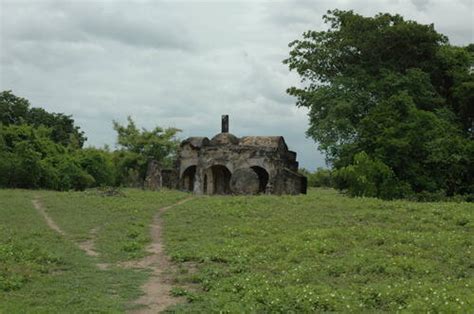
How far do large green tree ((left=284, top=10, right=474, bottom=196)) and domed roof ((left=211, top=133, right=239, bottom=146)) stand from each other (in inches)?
196

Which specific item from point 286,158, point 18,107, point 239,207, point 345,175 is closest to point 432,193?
point 345,175

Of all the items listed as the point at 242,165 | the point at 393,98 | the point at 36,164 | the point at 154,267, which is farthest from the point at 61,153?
the point at 154,267

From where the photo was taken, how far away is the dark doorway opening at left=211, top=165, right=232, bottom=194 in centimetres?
3900

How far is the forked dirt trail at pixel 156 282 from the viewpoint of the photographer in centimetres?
1112

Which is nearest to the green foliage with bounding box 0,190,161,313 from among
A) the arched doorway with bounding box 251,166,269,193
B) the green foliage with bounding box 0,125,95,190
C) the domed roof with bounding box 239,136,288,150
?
the arched doorway with bounding box 251,166,269,193

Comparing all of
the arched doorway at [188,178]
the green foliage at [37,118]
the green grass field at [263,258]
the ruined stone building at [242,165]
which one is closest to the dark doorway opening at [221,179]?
the ruined stone building at [242,165]

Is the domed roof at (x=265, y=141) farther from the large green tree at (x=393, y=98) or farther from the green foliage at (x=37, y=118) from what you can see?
the green foliage at (x=37, y=118)

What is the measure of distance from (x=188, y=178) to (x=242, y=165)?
7.00 metres

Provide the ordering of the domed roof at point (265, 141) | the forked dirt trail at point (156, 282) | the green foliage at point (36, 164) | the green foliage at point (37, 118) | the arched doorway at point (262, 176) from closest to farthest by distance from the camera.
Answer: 1. the forked dirt trail at point (156, 282)
2. the arched doorway at point (262, 176)
3. the domed roof at point (265, 141)
4. the green foliage at point (36, 164)
5. the green foliage at point (37, 118)

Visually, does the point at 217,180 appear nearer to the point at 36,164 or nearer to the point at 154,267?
the point at 36,164

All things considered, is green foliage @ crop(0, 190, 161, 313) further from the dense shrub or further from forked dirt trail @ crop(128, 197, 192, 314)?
the dense shrub

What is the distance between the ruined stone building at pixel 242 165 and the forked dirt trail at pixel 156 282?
15.6m

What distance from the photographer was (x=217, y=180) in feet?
129

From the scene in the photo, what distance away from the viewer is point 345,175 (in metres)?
28.0
